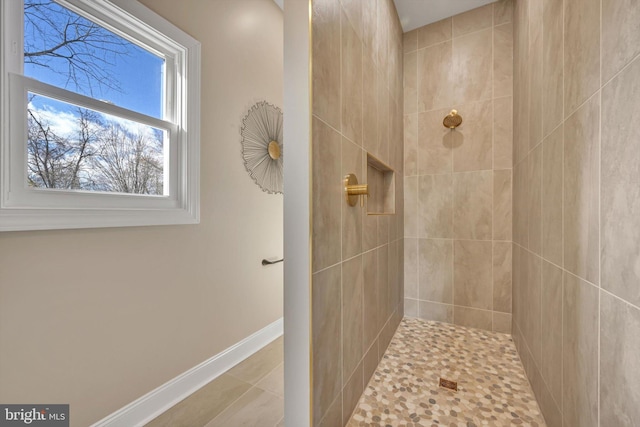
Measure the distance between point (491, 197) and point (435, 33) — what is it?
1.33 metres

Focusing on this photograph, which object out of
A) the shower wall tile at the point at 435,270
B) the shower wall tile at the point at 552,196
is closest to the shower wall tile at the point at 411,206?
→ the shower wall tile at the point at 435,270

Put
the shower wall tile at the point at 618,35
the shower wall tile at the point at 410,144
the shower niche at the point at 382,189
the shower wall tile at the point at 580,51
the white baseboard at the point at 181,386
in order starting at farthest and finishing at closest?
the shower wall tile at the point at 410,144
the shower niche at the point at 382,189
the white baseboard at the point at 181,386
the shower wall tile at the point at 580,51
the shower wall tile at the point at 618,35

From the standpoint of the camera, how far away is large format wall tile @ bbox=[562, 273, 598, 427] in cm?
62

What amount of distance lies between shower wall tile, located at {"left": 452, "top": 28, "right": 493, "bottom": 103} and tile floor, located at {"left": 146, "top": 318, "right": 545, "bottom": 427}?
1.71m

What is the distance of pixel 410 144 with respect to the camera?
2037 millimetres

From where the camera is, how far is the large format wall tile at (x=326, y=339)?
80 cm

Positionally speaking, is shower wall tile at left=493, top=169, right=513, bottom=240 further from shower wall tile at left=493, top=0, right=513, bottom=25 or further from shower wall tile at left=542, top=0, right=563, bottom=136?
shower wall tile at left=493, top=0, right=513, bottom=25

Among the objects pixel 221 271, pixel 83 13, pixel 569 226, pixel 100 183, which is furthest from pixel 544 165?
pixel 83 13

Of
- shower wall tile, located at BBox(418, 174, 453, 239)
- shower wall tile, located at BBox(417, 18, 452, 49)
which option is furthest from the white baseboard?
shower wall tile, located at BBox(417, 18, 452, 49)

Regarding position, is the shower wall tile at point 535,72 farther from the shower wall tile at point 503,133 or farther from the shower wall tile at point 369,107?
the shower wall tile at point 369,107

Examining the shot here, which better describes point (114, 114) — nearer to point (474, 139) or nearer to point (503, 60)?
point (474, 139)

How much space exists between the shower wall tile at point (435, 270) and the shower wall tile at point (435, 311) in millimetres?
37

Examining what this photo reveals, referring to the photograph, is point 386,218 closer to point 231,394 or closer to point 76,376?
point 231,394

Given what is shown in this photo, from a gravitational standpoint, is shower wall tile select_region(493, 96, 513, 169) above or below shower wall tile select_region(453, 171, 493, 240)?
above
